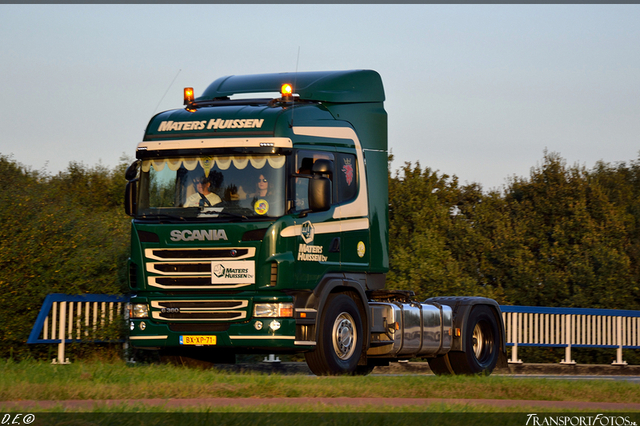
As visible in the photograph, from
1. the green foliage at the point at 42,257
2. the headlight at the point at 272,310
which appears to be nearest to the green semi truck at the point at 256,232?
the headlight at the point at 272,310

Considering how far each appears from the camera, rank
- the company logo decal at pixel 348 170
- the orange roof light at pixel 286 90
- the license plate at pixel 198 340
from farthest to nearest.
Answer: the company logo decal at pixel 348 170 → the orange roof light at pixel 286 90 → the license plate at pixel 198 340

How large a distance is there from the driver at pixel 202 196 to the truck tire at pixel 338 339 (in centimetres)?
216

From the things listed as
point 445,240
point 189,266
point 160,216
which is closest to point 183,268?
point 189,266

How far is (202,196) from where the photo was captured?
11.4 m

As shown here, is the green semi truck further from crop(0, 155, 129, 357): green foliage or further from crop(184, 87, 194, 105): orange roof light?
crop(0, 155, 129, 357): green foliage

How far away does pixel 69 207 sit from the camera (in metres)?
16.8

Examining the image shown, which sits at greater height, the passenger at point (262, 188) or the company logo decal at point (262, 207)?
the passenger at point (262, 188)

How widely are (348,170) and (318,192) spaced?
138 cm

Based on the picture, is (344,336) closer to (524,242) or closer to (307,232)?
(307,232)

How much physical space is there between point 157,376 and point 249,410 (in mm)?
2414

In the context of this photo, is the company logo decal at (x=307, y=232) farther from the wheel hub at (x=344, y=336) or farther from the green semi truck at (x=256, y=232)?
the wheel hub at (x=344, y=336)

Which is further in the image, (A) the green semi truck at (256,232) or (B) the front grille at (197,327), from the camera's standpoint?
(B) the front grille at (197,327)

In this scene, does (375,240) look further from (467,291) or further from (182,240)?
(467,291)

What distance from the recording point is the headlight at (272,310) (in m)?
11.1
